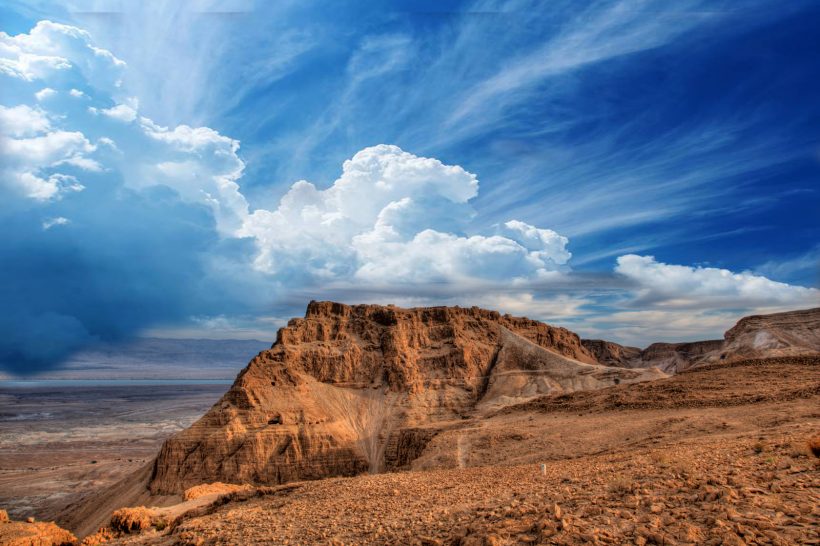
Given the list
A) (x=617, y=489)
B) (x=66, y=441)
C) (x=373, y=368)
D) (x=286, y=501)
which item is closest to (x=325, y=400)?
(x=373, y=368)

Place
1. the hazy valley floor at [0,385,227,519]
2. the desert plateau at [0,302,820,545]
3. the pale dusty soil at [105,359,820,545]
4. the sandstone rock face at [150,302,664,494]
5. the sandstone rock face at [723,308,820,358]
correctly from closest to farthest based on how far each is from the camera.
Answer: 1. the pale dusty soil at [105,359,820,545]
2. the desert plateau at [0,302,820,545]
3. the sandstone rock face at [150,302,664,494]
4. the hazy valley floor at [0,385,227,519]
5. the sandstone rock face at [723,308,820,358]

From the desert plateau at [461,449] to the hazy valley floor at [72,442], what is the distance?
119 centimetres

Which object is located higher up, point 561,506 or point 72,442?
point 561,506

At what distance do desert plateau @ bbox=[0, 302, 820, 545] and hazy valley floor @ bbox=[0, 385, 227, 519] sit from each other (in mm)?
1186

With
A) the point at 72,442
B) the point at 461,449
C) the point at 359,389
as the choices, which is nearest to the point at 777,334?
the point at 359,389

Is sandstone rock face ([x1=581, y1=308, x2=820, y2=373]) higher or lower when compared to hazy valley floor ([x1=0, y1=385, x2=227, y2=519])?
higher

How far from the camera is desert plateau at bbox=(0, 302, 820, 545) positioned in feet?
29.8

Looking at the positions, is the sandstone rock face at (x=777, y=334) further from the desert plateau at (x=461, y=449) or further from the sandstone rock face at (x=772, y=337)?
the desert plateau at (x=461, y=449)

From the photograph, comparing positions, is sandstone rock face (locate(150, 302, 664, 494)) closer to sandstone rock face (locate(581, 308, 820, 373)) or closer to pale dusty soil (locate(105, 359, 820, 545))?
sandstone rock face (locate(581, 308, 820, 373))

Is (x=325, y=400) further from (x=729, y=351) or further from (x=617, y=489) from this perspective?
(x=729, y=351)

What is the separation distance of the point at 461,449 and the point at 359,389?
41.6m

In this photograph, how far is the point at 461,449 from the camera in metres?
41.9

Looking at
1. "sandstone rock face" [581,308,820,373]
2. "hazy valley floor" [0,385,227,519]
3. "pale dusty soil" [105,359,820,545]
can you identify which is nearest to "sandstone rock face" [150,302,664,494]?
"hazy valley floor" [0,385,227,519]

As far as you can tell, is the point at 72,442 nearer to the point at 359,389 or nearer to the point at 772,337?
the point at 359,389
